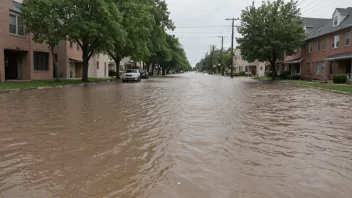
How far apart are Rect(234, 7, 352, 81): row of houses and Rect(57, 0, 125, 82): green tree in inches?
900

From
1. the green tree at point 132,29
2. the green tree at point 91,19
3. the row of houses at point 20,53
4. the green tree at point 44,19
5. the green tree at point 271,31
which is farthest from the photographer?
the green tree at point 271,31

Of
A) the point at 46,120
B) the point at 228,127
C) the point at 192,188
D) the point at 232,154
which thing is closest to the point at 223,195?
the point at 192,188

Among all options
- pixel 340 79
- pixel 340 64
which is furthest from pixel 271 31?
pixel 340 79

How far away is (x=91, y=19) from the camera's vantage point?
29625mm

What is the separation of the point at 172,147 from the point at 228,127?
106 inches

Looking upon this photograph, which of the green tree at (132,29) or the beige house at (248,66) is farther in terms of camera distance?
the beige house at (248,66)

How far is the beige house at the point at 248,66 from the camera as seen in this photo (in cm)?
8462

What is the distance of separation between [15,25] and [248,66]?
7107cm

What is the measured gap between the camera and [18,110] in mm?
11930

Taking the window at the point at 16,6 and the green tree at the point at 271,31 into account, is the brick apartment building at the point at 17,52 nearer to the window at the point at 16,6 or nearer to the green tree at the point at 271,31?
the window at the point at 16,6

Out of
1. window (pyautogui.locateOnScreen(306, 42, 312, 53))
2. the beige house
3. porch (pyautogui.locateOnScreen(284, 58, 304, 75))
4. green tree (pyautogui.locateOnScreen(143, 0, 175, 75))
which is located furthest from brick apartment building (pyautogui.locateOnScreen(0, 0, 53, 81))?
the beige house

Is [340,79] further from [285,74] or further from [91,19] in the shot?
[91,19]

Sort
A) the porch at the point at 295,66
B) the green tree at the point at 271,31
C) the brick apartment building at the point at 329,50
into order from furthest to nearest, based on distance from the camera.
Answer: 1. the porch at the point at 295,66
2. the green tree at the point at 271,31
3. the brick apartment building at the point at 329,50

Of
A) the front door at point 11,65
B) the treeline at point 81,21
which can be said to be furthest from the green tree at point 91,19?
the front door at point 11,65
